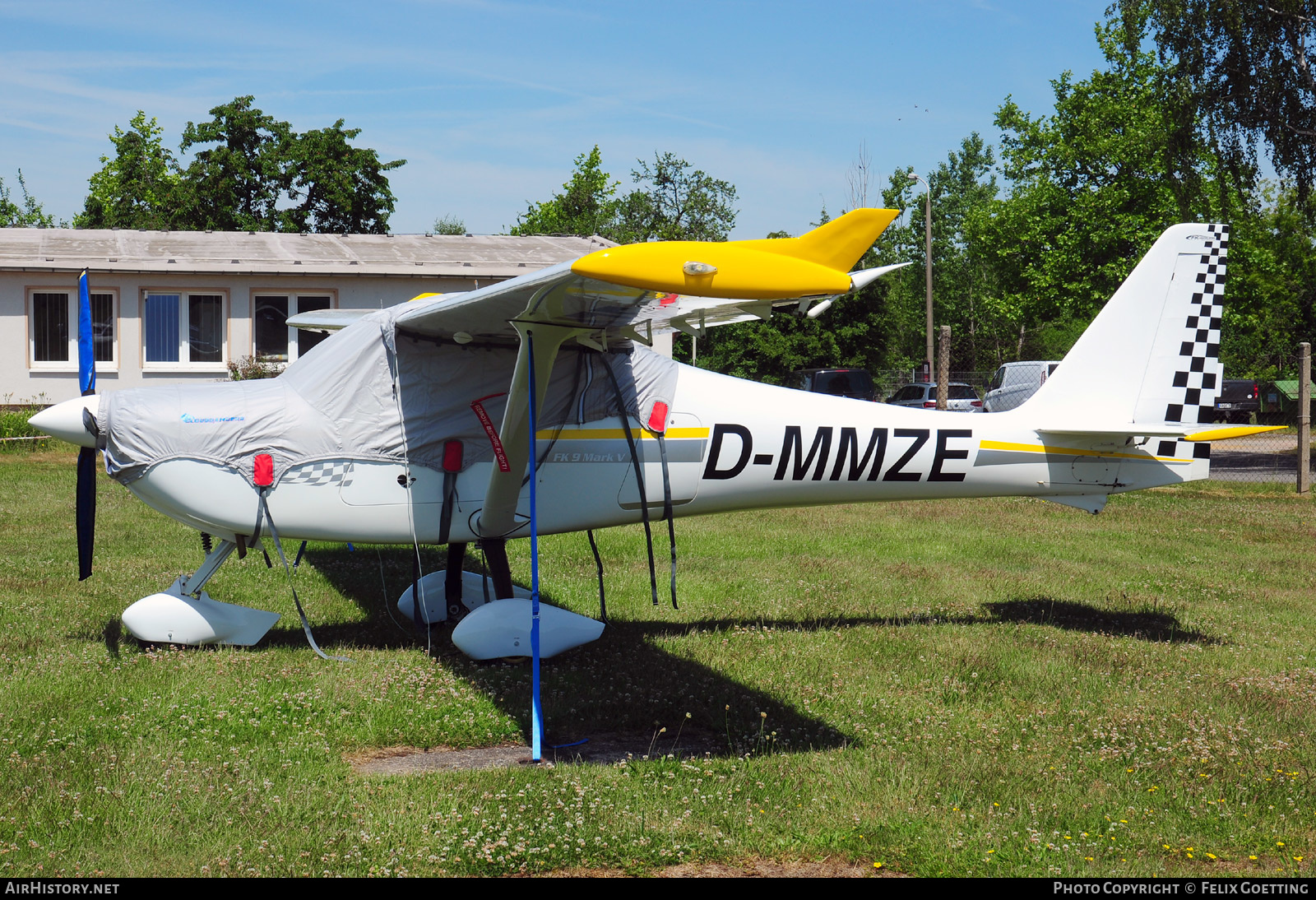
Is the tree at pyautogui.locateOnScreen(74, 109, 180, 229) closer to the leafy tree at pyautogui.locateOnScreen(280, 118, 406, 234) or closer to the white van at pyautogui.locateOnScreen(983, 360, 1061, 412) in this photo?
the leafy tree at pyautogui.locateOnScreen(280, 118, 406, 234)

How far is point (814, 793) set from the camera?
467 cm

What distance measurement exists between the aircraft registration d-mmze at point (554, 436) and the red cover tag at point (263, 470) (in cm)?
1

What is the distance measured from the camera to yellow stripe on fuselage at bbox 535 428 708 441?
682 centimetres

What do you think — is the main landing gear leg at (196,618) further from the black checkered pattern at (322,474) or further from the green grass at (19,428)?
the green grass at (19,428)

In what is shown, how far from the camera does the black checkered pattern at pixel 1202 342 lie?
780cm

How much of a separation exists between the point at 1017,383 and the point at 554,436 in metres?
22.3

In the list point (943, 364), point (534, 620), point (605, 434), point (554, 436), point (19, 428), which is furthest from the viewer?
point (943, 364)

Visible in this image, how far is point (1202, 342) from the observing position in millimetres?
7812

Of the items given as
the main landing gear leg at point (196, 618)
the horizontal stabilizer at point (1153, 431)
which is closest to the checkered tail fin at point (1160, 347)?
the horizontal stabilizer at point (1153, 431)

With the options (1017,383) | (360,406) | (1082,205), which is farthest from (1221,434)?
(1082,205)

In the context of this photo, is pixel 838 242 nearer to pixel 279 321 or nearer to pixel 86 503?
pixel 86 503

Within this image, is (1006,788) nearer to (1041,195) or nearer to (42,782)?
(42,782)

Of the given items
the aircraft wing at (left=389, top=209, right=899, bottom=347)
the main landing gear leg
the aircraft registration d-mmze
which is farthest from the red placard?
the main landing gear leg
